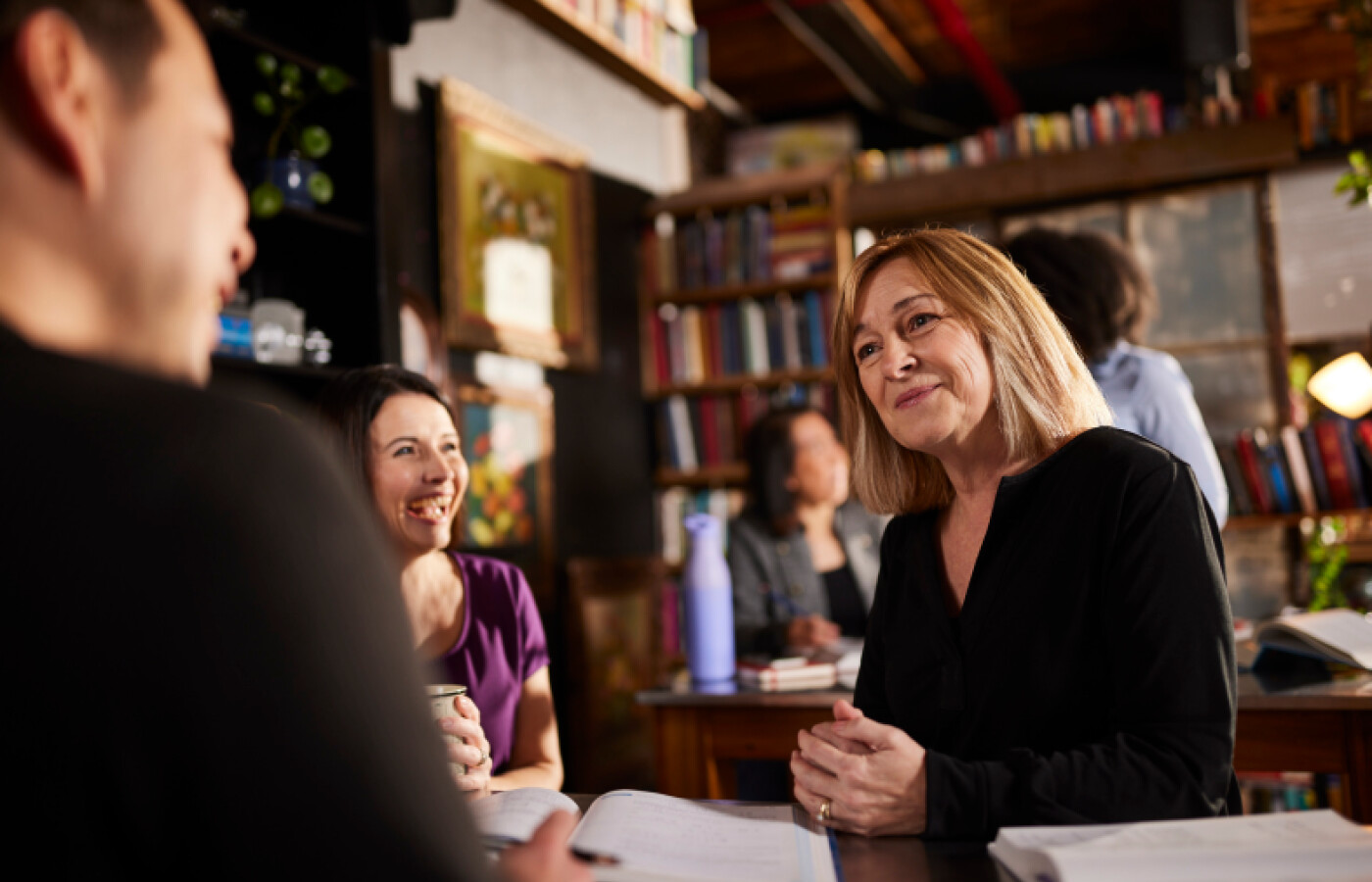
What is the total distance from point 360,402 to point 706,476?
2837 mm

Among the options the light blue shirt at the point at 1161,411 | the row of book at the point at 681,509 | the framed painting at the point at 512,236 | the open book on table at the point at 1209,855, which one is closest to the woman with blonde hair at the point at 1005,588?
the open book on table at the point at 1209,855

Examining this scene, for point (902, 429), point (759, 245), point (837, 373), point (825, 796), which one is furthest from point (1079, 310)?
point (759, 245)

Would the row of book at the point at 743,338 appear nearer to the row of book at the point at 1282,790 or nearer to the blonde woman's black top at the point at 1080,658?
the row of book at the point at 1282,790

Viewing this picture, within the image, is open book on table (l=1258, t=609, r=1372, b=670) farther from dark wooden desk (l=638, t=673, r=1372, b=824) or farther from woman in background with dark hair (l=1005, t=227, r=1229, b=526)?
woman in background with dark hair (l=1005, t=227, r=1229, b=526)

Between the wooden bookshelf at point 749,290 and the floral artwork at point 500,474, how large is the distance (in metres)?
1.05

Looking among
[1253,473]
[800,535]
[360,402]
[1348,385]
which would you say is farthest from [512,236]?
[1253,473]

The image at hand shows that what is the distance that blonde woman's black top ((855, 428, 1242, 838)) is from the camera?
103 centimetres

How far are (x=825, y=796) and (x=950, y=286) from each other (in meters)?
0.70

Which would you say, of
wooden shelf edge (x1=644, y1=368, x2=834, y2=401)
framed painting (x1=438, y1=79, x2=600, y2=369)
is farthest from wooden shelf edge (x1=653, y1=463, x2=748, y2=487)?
framed painting (x1=438, y1=79, x2=600, y2=369)

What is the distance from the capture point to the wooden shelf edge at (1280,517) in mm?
3471

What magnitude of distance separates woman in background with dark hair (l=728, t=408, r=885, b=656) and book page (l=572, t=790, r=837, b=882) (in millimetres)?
1818

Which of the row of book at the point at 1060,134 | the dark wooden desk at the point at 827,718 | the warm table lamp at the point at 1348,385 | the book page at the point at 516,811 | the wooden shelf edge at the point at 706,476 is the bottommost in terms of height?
the dark wooden desk at the point at 827,718

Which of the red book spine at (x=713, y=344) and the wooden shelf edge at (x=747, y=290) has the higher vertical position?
the wooden shelf edge at (x=747, y=290)

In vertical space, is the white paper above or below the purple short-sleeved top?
above
